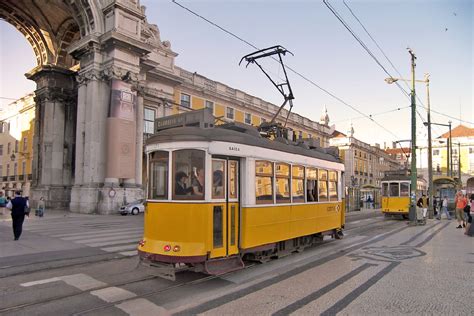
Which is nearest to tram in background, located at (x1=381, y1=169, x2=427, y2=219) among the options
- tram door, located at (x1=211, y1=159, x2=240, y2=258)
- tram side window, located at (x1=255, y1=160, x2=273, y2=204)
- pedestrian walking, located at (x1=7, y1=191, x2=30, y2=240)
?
tram side window, located at (x1=255, y1=160, x2=273, y2=204)

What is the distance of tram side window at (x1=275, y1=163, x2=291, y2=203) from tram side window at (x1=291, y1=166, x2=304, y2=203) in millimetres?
265

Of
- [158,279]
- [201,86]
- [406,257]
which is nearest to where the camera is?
[158,279]

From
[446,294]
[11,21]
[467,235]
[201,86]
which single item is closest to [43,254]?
[446,294]

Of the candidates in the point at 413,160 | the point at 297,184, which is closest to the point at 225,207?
the point at 297,184

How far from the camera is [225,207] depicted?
288 inches

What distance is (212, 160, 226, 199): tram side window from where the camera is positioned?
23.5ft

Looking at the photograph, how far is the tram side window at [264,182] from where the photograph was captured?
8.00 metres

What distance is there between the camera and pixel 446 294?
6398 mm

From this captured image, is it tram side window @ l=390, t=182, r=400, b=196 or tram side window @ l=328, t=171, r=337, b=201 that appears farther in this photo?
tram side window @ l=390, t=182, r=400, b=196

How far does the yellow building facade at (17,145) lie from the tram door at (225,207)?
145 ft

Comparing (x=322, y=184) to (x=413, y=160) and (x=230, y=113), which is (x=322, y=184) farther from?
(x=230, y=113)

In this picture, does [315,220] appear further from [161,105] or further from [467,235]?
[161,105]

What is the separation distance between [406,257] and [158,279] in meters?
6.61

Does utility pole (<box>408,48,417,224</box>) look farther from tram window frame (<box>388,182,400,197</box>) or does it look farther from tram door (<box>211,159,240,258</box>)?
tram door (<box>211,159,240,258</box>)
